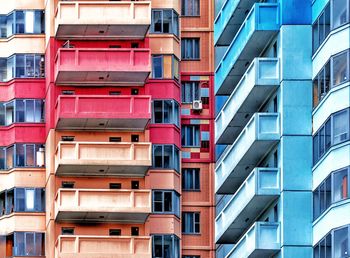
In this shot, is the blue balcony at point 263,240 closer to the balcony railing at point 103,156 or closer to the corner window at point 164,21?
the balcony railing at point 103,156

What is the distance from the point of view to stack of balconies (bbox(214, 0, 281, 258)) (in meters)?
141

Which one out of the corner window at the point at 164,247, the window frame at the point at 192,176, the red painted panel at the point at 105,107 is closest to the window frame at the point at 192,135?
the window frame at the point at 192,176

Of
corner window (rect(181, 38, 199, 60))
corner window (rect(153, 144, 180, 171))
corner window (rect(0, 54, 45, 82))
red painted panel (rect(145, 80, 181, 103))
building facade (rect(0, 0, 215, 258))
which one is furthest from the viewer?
corner window (rect(181, 38, 199, 60))

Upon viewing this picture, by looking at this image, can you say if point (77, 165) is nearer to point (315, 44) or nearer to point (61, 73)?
point (61, 73)

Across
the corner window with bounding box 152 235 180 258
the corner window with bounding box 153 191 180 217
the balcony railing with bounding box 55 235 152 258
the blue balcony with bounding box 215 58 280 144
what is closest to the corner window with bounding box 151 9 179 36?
the corner window with bounding box 153 191 180 217

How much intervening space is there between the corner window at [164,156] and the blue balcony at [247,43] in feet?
56.0

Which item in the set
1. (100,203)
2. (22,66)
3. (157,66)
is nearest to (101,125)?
(100,203)

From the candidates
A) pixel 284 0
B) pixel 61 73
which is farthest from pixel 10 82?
pixel 284 0

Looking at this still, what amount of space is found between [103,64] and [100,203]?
981 centimetres

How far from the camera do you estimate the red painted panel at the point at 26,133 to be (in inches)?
7028

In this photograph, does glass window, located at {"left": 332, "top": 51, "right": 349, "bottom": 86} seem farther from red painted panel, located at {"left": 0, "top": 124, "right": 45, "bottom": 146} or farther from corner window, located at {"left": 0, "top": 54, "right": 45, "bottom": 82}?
corner window, located at {"left": 0, "top": 54, "right": 45, "bottom": 82}

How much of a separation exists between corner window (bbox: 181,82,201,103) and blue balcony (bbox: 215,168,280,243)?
26.0 metres

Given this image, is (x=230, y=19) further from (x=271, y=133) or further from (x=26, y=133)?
(x=26, y=133)

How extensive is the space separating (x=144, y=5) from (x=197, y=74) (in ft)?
26.5
